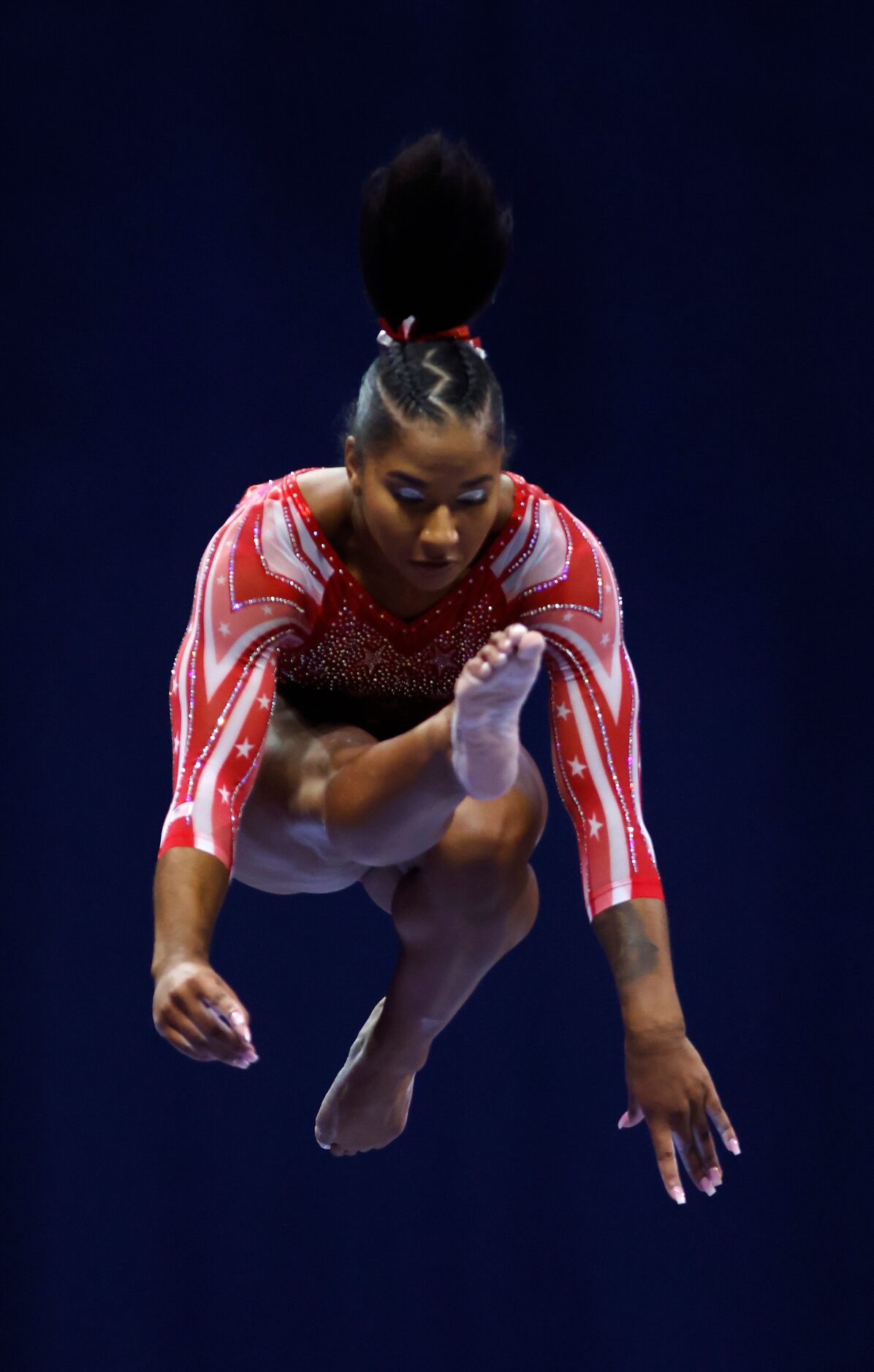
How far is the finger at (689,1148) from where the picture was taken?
1.89m

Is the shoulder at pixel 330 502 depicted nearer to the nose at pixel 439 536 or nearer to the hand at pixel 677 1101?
the nose at pixel 439 536

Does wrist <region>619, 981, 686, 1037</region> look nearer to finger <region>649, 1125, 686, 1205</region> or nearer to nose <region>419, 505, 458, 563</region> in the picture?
finger <region>649, 1125, 686, 1205</region>

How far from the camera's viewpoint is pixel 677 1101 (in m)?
1.88

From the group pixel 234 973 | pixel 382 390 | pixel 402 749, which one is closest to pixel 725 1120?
pixel 402 749

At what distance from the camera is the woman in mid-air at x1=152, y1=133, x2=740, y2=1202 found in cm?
184

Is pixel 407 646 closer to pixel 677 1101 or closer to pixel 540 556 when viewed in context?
pixel 540 556

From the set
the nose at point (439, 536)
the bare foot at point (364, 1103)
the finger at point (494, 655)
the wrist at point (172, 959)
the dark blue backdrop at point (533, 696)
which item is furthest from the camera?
the dark blue backdrop at point (533, 696)

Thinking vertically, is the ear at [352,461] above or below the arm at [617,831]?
above

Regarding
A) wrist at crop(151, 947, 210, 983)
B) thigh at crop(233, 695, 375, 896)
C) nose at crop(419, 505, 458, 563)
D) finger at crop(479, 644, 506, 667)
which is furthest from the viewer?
thigh at crop(233, 695, 375, 896)

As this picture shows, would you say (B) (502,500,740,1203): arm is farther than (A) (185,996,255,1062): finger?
Yes

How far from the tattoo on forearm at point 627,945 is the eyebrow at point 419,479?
0.47 m

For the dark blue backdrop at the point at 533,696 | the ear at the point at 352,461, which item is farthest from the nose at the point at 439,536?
the dark blue backdrop at the point at 533,696

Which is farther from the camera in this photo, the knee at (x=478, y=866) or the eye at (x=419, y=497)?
the knee at (x=478, y=866)

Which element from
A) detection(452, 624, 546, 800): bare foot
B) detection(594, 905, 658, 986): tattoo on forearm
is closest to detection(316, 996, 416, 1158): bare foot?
detection(594, 905, 658, 986): tattoo on forearm
